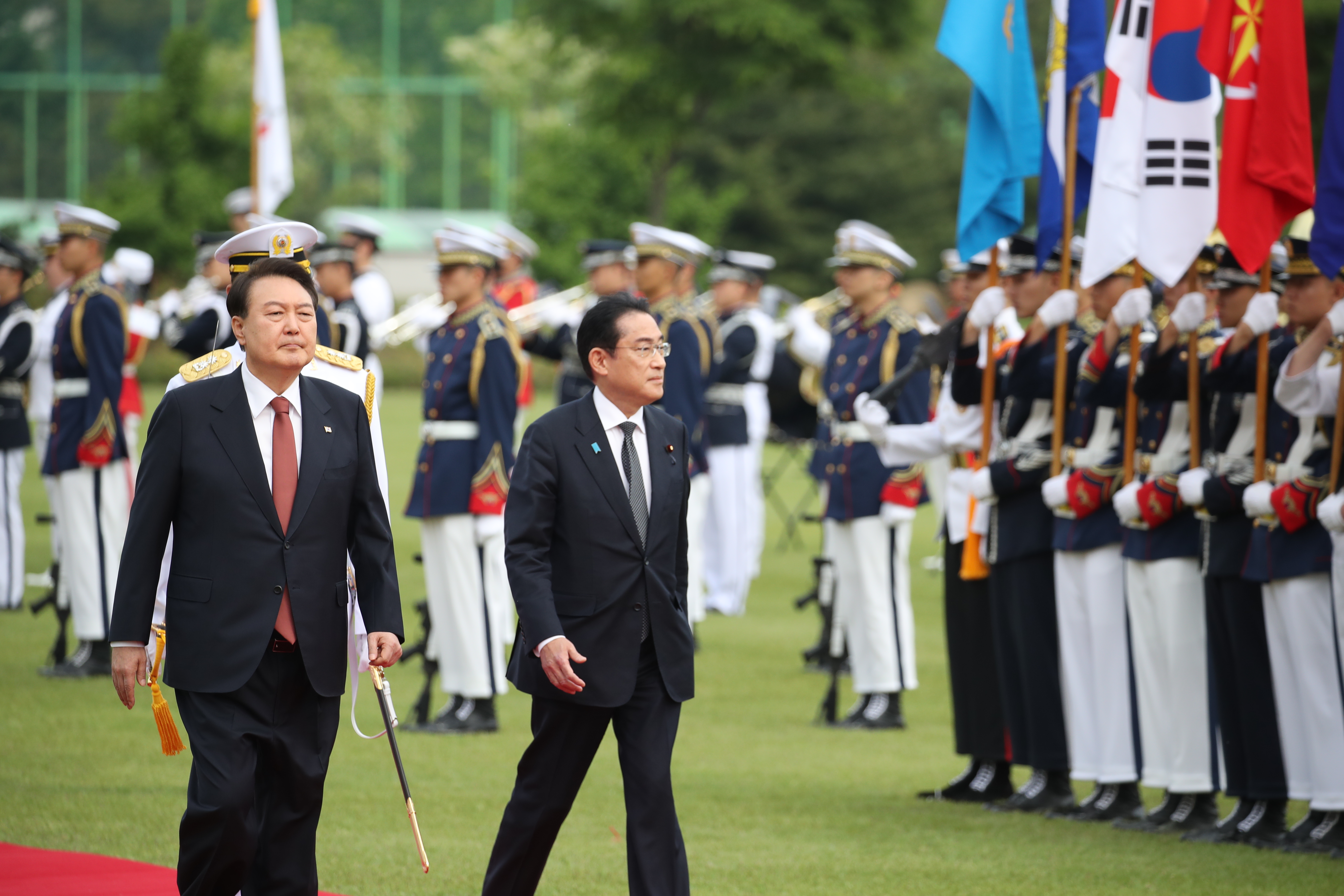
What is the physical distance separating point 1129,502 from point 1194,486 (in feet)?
0.87

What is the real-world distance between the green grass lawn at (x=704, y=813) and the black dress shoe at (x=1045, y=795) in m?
0.15

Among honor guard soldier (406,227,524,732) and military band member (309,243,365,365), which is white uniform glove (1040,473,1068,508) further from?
military band member (309,243,365,365)

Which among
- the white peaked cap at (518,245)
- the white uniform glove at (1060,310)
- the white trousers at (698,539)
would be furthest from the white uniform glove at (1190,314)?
the white peaked cap at (518,245)

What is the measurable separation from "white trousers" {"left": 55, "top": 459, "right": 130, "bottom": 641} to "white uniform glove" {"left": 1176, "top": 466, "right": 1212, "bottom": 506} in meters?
5.96

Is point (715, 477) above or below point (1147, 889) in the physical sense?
above

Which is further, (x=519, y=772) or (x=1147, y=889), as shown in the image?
(x=1147, y=889)

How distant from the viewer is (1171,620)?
280 inches

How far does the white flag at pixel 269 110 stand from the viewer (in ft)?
40.7

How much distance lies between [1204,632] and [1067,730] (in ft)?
2.33

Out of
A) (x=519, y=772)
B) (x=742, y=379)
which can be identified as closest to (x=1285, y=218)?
(x=519, y=772)

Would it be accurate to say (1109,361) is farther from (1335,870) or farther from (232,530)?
(232,530)

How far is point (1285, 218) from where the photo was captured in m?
6.96

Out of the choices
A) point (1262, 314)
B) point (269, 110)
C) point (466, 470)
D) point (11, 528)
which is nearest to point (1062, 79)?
point (1262, 314)

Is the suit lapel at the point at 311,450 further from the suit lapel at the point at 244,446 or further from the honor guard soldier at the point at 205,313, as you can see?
the honor guard soldier at the point at 205,313
